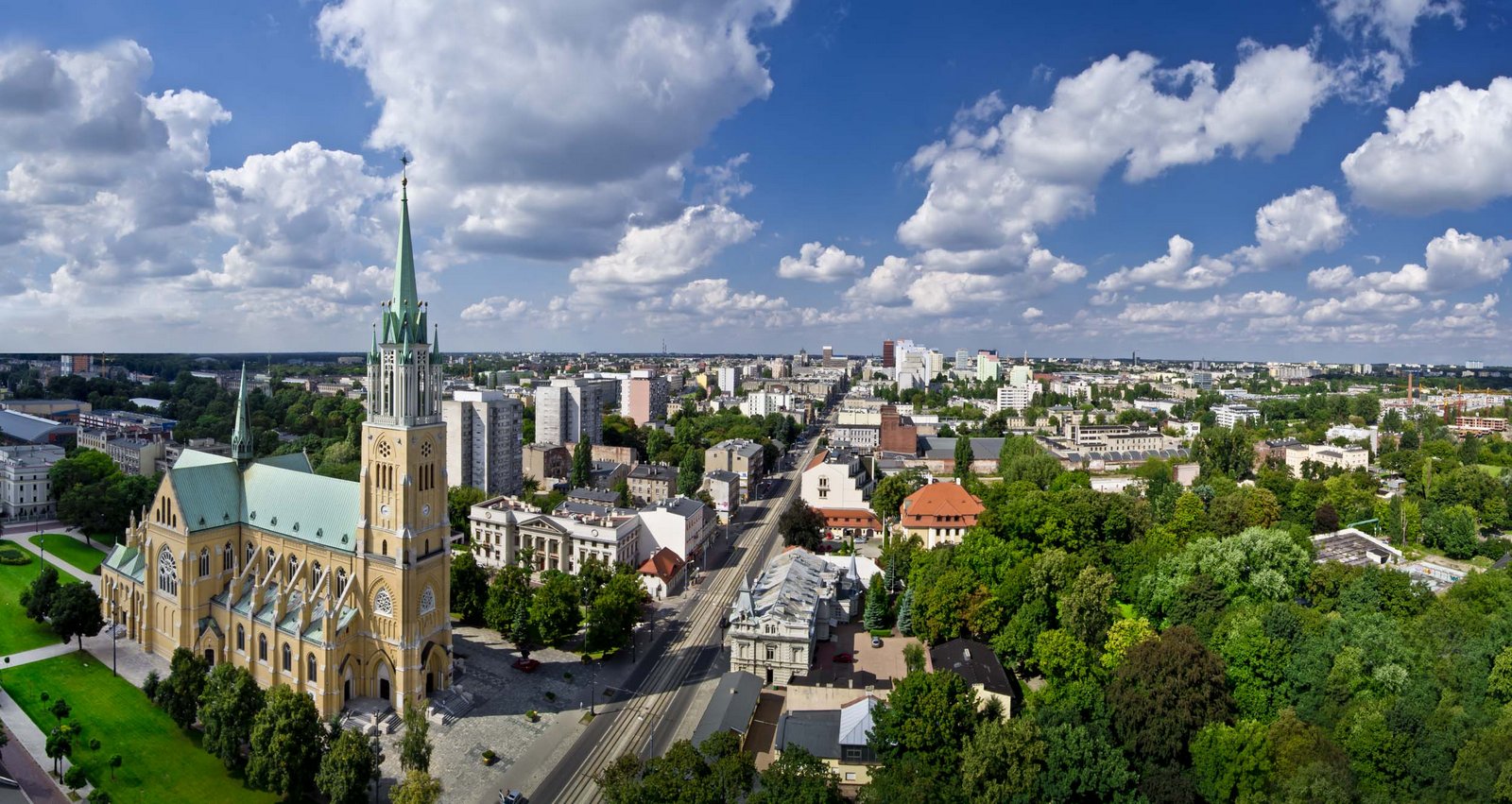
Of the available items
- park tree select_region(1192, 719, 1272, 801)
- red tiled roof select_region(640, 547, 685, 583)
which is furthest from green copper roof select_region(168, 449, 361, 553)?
park tree select_region(1192, 719, 1272, 801)

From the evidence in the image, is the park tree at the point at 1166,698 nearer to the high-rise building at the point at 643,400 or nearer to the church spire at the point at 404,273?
the church spire at the point at 404,273

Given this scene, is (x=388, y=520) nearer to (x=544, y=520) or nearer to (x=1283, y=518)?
(x=544, y=520)

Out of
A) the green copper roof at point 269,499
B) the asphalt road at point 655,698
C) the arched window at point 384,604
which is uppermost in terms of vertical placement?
the green copper roof at point 269,499

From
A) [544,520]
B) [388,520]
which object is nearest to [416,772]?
[388,520]

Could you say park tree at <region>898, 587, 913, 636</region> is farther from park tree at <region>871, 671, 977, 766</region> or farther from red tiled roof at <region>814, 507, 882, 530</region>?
red tiled roof at <region>814, 507, 882, 530</region>

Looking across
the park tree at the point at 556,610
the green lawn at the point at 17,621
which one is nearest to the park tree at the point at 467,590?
the park tree at the point at 556,610

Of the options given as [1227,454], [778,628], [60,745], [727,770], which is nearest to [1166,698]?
[727,770]
